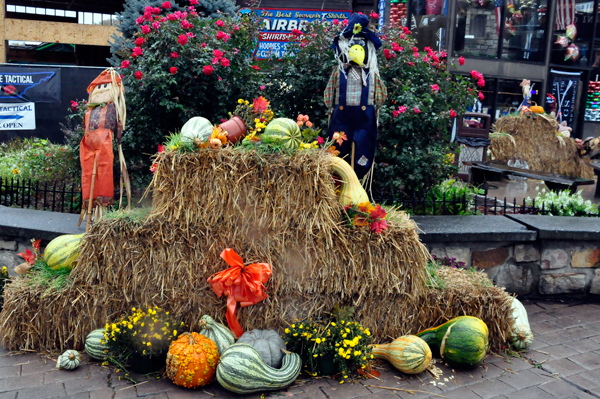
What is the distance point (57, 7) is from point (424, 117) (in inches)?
700

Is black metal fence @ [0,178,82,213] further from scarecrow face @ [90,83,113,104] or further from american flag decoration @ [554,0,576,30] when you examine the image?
american flag decoration @ [554,0,576,30]

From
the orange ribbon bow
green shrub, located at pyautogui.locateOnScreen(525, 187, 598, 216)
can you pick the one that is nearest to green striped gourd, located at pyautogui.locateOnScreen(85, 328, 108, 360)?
the orange ribbon bow

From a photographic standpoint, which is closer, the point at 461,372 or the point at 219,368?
the point at 219,368

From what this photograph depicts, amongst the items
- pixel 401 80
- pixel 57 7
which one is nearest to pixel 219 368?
pixel 401 80

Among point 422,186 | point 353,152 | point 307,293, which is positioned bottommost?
point 307,293

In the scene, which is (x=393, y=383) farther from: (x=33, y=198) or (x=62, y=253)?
(x=33, y=198)

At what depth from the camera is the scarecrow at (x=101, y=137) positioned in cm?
444

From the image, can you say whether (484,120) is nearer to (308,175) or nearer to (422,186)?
(422,186)

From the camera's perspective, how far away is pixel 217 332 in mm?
3541

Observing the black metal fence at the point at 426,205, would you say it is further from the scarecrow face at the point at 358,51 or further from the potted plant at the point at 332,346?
the potted plant at the point at 332,346

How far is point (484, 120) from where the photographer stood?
32.8 ft

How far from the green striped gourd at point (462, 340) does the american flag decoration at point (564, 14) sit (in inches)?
555

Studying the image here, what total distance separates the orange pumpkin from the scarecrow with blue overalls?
2444mm

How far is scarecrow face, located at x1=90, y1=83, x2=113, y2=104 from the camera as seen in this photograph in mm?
4465
